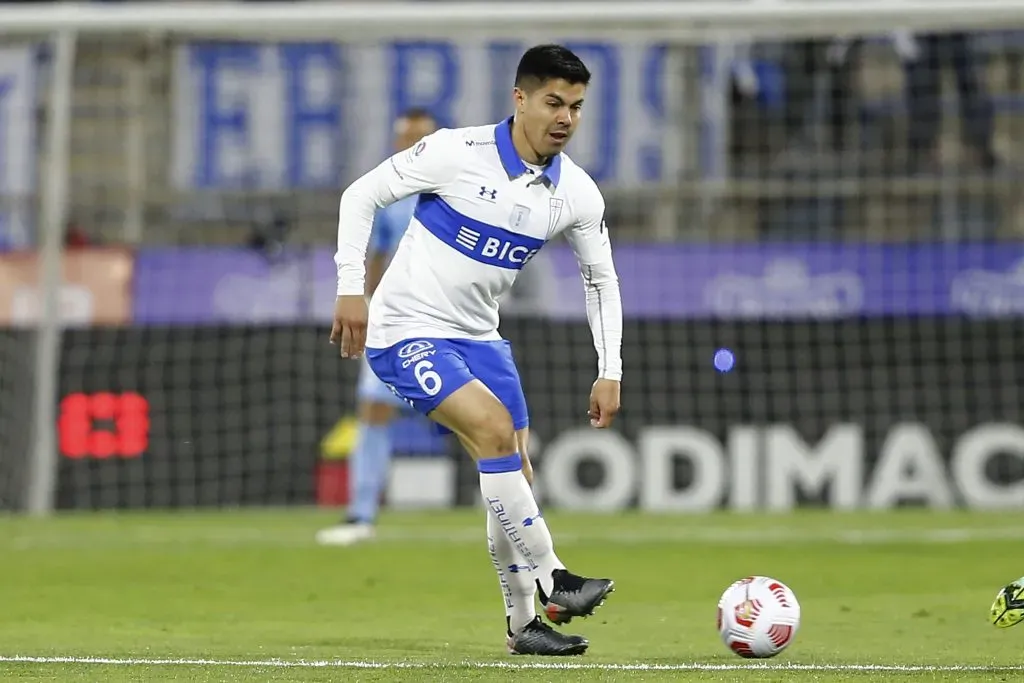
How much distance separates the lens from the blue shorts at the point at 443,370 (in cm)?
690

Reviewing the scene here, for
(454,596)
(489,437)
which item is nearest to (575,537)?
(454,596)

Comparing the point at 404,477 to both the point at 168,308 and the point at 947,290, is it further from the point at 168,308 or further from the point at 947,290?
the point at 947,290

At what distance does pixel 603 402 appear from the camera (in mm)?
7000

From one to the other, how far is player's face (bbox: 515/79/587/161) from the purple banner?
8.36 m

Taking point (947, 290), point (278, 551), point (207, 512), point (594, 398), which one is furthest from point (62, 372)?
point (594, 398)

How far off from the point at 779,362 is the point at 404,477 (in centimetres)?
278

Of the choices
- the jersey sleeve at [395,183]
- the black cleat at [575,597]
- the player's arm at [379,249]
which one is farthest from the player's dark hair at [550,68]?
the player's arm at [379,249]

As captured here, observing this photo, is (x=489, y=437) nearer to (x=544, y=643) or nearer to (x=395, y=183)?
(x=544, y=643)

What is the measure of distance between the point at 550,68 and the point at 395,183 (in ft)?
2.27

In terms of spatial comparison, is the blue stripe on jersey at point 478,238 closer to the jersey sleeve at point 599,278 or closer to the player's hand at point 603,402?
the jersey sleeve at point 599,278

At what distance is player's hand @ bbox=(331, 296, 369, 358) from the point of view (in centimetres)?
666

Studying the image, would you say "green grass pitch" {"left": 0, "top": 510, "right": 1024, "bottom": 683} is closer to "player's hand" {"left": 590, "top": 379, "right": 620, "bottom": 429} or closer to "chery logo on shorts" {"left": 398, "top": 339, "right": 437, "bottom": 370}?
"player's hand" {"left": 590, "top": 379, "right": 620, "bottom": 429}

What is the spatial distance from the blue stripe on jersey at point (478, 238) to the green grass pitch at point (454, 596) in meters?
1.36

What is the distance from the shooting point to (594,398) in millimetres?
7031
